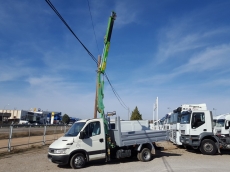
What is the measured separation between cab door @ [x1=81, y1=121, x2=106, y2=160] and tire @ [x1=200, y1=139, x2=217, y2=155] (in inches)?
274

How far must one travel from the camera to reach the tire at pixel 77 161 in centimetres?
945

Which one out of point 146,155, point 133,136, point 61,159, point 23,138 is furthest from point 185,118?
point 23,138

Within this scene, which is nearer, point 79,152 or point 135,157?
point 79,152

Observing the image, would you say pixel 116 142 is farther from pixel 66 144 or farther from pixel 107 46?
pixel 107 46

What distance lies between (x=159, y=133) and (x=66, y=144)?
5290 mm

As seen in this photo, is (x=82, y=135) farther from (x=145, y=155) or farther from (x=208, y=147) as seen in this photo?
(x=208, y=147)

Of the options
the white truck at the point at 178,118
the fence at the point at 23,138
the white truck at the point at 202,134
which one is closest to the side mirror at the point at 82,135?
the fence at the point at 23,138

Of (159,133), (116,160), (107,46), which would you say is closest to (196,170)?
(159,133)

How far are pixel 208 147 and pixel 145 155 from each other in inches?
194

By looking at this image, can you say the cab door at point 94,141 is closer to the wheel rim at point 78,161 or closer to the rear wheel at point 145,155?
the wheel rim at point 78,161

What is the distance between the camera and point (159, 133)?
12141 millimetres

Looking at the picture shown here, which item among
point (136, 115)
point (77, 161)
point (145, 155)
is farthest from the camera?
point (136, 115)

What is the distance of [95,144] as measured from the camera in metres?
10.1

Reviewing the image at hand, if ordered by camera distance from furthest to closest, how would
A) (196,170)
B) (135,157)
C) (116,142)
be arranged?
(135,157), (116,142), (196,170)
